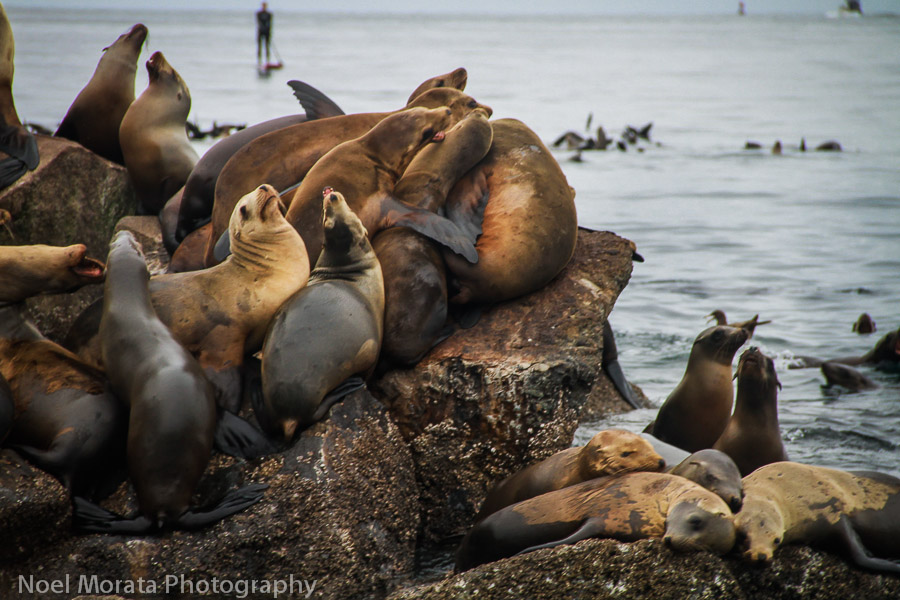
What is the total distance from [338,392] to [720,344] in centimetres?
277

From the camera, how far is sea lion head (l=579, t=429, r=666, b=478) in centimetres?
419

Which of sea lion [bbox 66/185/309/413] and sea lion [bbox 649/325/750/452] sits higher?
sea lion [bbox 66/185/309/413]

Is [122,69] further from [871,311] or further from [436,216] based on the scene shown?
[871,311]

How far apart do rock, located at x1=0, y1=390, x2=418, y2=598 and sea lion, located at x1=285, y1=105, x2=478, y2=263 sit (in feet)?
3.42

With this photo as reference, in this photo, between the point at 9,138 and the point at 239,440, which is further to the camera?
the point at 9,138

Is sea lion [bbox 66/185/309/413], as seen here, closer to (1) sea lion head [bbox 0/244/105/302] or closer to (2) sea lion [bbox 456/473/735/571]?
(1) sea lion head [bbox 0/244/105/302]

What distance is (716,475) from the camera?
4.09 m

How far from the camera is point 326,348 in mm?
4285

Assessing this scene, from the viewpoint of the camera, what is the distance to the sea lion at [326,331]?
419 cm

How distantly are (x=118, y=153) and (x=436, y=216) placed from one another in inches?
138

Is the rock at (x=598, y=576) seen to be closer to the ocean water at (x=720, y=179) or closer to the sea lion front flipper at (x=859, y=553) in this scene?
the sea lion front flipper at (x=859, y=553)

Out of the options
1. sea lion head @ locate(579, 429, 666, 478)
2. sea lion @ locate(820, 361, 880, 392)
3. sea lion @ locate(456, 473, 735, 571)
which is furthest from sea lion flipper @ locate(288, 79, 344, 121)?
sea lion @ locate(820, 361, 880, 392)

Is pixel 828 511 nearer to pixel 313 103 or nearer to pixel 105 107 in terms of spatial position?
pixel 313 103

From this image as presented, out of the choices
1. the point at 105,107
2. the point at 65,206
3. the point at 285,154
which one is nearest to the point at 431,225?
the point at 285,154
